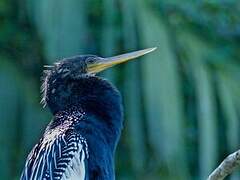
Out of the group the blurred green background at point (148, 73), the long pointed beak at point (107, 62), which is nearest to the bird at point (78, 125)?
the long pointed beak at point (107, 62)

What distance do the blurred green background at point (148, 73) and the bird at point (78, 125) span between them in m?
3.20

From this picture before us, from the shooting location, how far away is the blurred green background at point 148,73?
9.15m

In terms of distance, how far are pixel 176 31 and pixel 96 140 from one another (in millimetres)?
3916

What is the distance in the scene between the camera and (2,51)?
376 inches

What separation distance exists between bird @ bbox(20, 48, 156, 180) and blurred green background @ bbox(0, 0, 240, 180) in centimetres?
320

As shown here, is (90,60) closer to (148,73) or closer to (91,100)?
(91,100)

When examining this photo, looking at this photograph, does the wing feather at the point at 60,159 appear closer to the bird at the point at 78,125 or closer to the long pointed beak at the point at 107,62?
the bird at the point at 78,125

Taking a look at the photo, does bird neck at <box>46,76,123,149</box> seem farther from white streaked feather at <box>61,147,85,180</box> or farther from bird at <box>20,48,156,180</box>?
white streaked feather at <box>61,147,85,180</box>

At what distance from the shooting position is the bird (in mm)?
5434

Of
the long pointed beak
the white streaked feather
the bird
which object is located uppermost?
the long pointed beak

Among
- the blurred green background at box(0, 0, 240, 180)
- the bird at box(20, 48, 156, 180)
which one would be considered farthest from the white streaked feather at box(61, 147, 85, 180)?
the blurred green background at box(0, 0, 240, 180)

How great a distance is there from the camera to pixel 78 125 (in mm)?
5547

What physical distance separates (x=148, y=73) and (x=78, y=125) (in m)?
3.69

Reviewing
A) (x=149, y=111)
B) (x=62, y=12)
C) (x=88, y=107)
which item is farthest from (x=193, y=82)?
(x=88, y=107)
